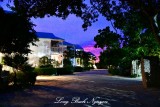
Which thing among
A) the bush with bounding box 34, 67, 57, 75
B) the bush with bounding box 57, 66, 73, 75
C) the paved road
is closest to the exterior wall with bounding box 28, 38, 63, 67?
the bush with bounding box 57, 66, 73, 75

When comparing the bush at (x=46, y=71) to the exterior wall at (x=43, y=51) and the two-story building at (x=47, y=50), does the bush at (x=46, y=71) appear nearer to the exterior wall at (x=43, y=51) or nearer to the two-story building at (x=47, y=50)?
the two-story building at (x=47, y=50)

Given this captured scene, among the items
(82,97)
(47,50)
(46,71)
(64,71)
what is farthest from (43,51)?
(82,97)

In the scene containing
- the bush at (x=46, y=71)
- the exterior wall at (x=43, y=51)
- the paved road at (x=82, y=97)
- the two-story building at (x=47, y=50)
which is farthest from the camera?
the two-story building at (x=47, y=50)

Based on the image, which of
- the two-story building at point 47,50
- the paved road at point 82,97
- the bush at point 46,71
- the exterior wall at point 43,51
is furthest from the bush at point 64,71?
the paved road at point 82,97

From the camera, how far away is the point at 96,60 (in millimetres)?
83812

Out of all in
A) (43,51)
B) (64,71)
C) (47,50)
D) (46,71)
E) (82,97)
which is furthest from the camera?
(47,50)

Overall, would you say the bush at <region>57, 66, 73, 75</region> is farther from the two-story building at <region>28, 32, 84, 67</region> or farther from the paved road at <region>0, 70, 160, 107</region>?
the paved road at <region>0, 70, 160, 107</region>

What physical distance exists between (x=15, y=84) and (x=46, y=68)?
70.8 ft

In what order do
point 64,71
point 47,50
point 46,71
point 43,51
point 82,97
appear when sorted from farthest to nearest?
point 47,50 < point 43,51 < point 64,71 < point 46,71 < point 82,97

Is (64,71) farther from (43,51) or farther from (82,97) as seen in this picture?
(82,97)

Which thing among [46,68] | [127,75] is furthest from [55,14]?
[46,68]

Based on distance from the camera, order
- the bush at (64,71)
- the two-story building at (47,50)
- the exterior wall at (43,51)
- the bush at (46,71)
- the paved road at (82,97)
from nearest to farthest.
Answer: the paved road at (82,97) → the bush at (46,71) → the bush at (64,71) → the exterior wall at (43,51) → the two-story building at (47,50)

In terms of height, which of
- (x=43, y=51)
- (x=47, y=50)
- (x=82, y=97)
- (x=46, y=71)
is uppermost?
(x=47, y=50)

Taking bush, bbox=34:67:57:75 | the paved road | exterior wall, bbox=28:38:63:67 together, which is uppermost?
exterior wall, bbox=28:38:63:67
